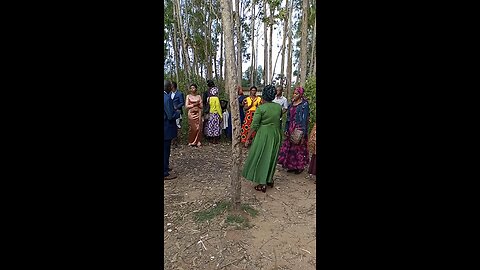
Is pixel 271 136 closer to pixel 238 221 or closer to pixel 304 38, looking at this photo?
pixel 238 221

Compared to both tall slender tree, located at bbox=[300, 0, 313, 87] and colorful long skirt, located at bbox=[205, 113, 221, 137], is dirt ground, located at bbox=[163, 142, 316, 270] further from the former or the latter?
tall slender tree, located at bbox=[300, 0, 313, 87]

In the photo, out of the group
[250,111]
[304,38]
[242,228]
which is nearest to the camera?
[242,228]

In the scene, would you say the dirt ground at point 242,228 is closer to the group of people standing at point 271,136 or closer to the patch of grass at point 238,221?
the patch of grass at point 238,221

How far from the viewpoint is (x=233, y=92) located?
3305 millimetres

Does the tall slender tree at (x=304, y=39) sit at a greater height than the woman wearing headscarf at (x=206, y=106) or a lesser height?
greater

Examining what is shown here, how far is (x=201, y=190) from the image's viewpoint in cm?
455

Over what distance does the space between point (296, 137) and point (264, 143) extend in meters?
0.76

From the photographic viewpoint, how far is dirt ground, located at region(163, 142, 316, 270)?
278cm

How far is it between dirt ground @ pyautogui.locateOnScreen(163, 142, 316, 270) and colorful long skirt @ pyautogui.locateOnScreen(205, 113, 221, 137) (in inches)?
81.5

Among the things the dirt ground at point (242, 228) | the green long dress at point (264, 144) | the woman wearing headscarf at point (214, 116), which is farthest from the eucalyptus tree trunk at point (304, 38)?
the green long dress at point (264, 144)

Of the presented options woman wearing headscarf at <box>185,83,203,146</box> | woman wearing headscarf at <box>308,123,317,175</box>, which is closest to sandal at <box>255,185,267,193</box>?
woman wearing headscarf at <box>308,123,317,175</box>

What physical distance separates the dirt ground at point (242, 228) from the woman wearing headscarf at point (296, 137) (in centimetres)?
22

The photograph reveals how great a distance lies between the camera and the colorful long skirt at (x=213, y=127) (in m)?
7.30

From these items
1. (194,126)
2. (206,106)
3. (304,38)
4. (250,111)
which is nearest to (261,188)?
(250,111)
